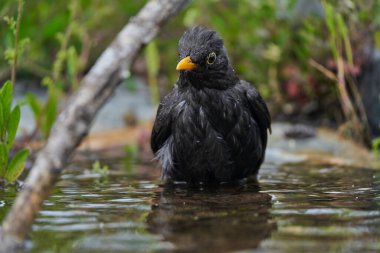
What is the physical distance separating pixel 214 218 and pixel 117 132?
198 inches

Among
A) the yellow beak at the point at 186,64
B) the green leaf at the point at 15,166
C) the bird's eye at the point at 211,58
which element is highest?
the bird's eye at the point at 211,58

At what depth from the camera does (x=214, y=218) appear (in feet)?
11.4

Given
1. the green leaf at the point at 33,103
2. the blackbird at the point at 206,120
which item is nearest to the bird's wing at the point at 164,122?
the blackbird at the point at 206,120

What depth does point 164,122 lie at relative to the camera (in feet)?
17.0

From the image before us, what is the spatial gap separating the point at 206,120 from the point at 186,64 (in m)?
0.46

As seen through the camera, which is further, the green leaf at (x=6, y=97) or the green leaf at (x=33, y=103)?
the green leaf at (x=33, y=103)

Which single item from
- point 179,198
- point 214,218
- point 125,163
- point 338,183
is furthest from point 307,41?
point 214,218

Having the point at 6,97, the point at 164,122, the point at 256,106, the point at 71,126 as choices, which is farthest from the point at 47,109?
the point at 71,126

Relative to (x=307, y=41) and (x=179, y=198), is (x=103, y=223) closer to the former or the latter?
(x=179, y=198)

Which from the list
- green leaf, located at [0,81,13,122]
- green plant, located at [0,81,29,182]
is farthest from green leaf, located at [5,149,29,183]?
green leaf, located at [0,81,13,122]

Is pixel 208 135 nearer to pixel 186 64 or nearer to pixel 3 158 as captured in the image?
pixel 186 64

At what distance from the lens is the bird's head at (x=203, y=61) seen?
4887 mm

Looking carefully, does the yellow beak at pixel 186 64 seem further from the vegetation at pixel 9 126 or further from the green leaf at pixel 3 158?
the green leaf at pixel 3 158

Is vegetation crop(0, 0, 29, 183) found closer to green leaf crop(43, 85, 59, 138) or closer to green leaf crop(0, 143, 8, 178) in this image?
green leaf crop(0, 143, 8, 178)
